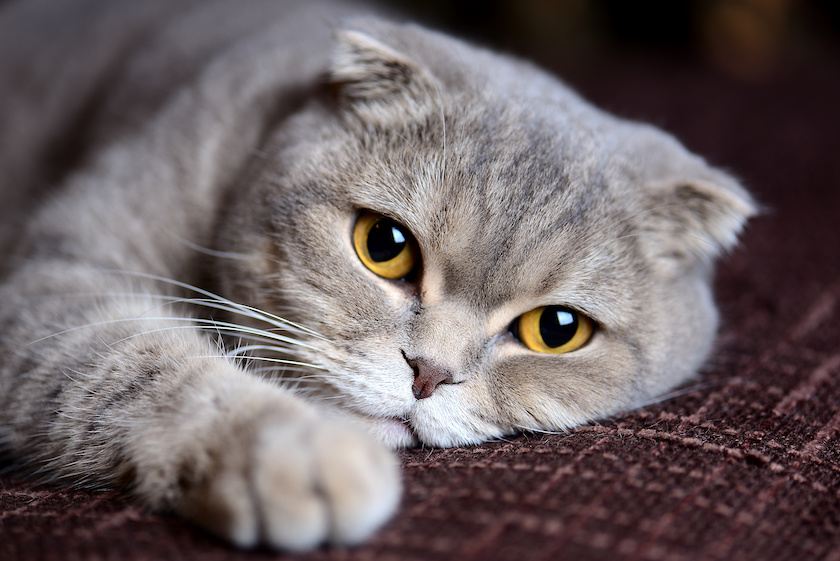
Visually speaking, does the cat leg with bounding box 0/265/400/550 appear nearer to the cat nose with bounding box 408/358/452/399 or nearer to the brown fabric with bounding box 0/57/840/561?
the brown fabric with bounding box 0/57/840/561

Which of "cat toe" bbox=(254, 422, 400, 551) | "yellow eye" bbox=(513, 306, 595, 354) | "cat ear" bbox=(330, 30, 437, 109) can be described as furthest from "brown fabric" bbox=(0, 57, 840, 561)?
"cat ear" bbox=(330, 30, 437, 109)

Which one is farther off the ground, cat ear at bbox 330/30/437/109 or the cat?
cat ear at bbox 330/30/437/109

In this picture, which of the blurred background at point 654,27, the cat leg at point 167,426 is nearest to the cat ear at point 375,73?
the cat leg at point 167,426

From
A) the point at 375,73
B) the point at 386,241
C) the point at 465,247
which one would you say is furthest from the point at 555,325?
the point at 375,73

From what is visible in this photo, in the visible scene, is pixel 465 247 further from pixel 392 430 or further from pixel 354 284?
pixel 392 430

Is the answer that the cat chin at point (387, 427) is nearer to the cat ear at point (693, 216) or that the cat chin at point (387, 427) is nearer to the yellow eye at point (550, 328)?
the yellow eye at point (550, 328)

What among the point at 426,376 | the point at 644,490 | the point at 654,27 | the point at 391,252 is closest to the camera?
the point at 644,490
